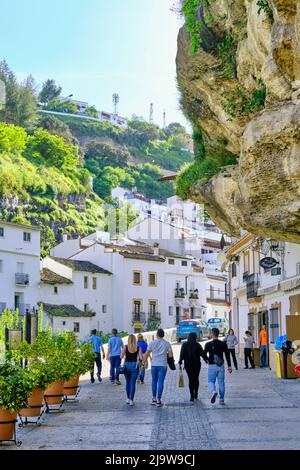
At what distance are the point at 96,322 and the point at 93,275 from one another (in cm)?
450

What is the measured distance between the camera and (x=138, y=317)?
7088 centimetres

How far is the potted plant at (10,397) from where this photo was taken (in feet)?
32.6

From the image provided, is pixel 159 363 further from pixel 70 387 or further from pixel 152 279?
pixel 152 279

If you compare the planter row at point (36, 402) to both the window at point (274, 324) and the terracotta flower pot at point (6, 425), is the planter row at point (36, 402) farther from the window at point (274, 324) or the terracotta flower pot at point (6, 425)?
the window at point (274, 324)

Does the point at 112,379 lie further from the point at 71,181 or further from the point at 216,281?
the point at 71,181

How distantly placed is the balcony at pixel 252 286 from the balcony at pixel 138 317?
119ft

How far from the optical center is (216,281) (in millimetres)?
85500

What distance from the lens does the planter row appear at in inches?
394

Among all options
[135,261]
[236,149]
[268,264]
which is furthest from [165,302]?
[236,149]

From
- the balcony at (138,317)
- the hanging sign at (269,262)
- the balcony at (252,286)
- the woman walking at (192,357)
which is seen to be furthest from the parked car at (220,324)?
the woman walking at (192,357)

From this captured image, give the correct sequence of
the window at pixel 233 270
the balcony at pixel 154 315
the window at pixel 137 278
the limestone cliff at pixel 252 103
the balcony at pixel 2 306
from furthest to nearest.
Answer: the balcony at pixel 154 315 < the window at pixel 137 278 < the balcony at pixel 2 306 < the window at pixel 233 270 < the limestone cliff at pixel 252 103

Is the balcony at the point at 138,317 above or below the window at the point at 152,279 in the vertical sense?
below

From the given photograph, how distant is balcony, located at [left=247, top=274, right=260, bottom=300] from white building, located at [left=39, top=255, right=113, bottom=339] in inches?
1183

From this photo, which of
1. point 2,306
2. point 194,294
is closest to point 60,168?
point 194,294
